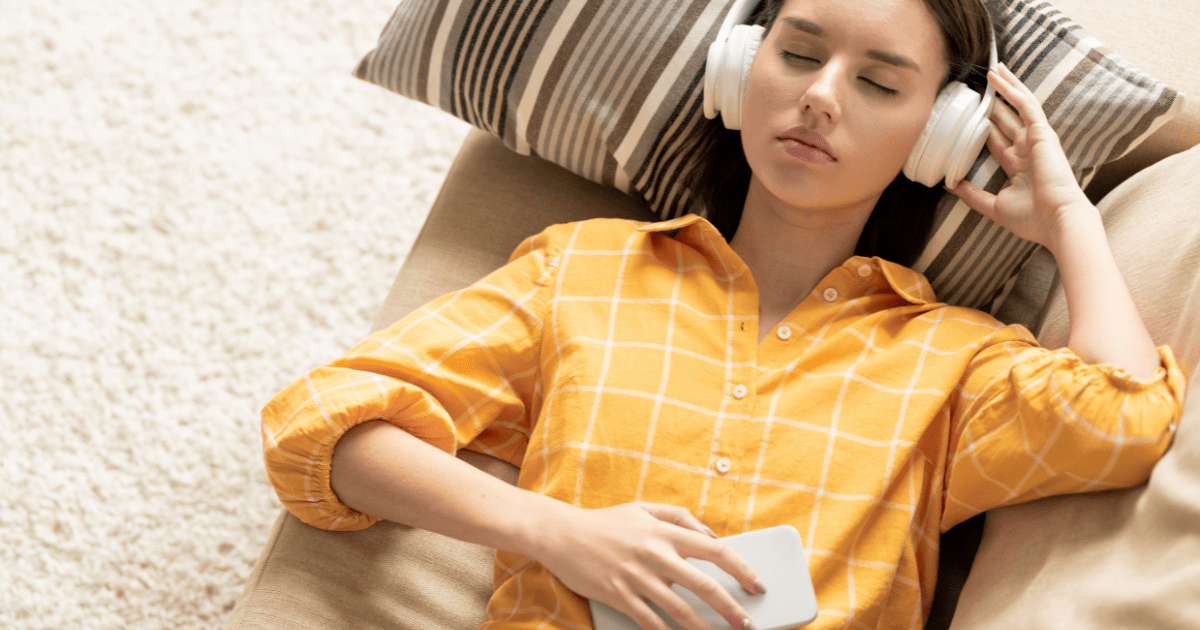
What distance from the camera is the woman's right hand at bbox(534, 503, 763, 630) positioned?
3.12 ft

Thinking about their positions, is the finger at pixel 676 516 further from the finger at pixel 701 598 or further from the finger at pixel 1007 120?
the finger at pixel 1007 120

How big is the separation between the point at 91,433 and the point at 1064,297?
155cm

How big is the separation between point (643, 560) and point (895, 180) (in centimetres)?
63

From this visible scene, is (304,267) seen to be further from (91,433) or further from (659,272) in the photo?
(659,272)

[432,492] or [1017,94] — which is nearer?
[432,492]

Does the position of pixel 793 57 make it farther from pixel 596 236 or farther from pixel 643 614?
pixel 643 614

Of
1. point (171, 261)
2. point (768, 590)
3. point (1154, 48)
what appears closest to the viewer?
point (768, 590)

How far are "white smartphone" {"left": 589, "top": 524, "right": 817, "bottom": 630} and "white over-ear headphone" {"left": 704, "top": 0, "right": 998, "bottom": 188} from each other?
19.3 inches

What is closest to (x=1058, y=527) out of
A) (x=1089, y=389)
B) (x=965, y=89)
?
(x=1089, y=389)

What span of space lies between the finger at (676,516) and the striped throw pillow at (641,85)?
0.51 m

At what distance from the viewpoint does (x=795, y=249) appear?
1.22 meters

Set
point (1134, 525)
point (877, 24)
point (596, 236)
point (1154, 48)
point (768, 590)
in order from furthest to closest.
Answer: point (1154, 48) < point (596, 236) < point (877, 24) < point (768, 590) < point (1134, 525)

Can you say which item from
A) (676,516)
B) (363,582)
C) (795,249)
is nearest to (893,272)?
(795,249)

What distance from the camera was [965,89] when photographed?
1.13 m
